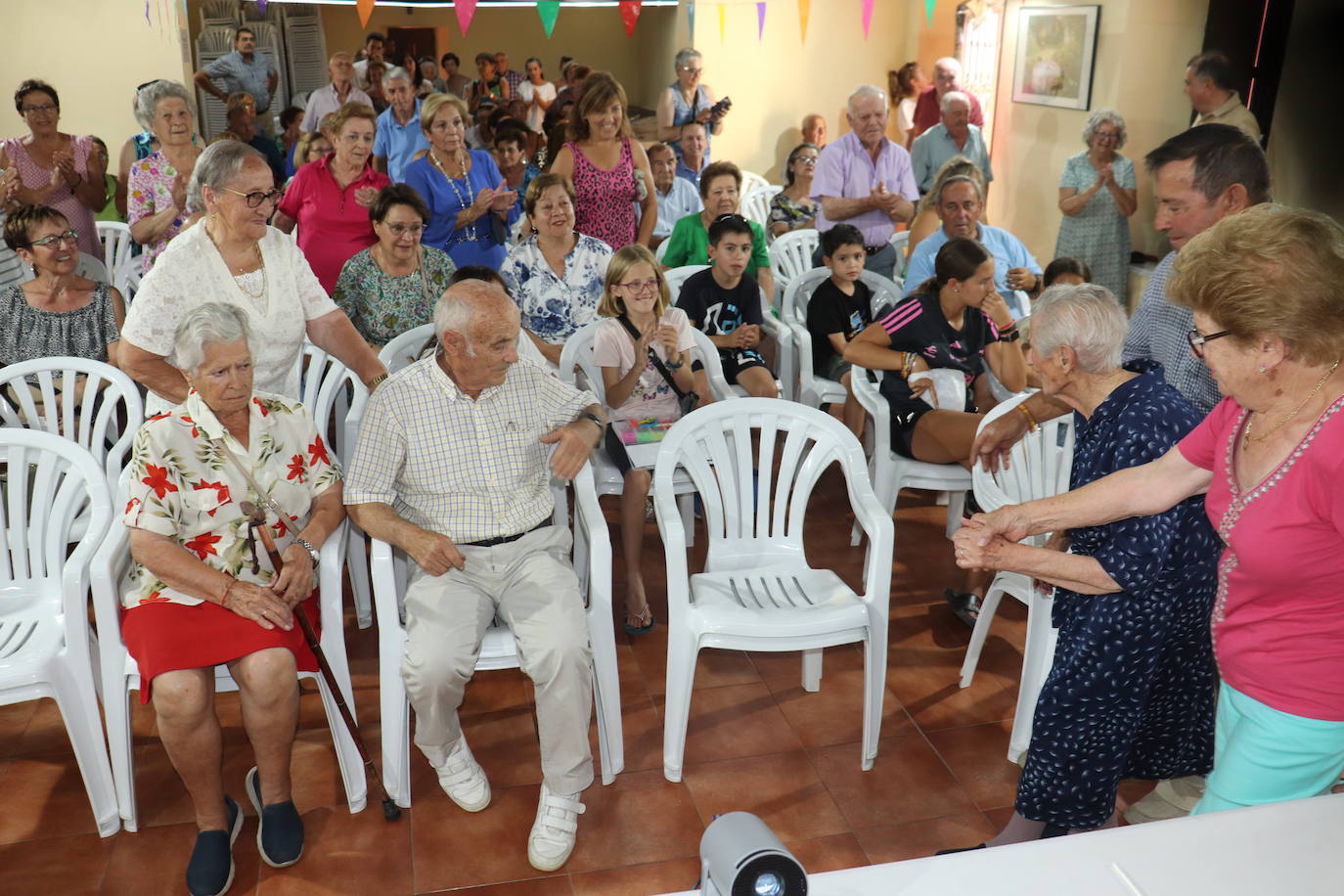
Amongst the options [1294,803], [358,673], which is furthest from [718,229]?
[1294,803]

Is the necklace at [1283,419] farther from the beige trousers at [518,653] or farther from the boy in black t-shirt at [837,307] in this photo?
the boy in black t-shirt at [837,307]

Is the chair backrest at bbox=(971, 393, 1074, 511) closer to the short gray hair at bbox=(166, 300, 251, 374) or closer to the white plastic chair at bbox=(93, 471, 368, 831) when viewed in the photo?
the white plastic chair at bbox=(93, 471, 368, 831)

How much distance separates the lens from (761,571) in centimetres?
294

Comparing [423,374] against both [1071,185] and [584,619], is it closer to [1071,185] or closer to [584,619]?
[584,619]

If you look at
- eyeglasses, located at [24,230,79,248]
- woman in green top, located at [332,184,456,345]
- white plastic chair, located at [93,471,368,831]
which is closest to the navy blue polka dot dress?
white plastic chair, located at [93,471,368,831]

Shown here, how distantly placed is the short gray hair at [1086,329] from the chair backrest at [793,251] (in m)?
3.28

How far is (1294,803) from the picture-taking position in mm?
1541

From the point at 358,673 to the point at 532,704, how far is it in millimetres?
542

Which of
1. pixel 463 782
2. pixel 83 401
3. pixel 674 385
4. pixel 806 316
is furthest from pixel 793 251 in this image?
pixel 463 782

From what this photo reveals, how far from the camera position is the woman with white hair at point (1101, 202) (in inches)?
225

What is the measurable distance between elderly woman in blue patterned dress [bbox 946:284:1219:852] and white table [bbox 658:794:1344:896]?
583 mm

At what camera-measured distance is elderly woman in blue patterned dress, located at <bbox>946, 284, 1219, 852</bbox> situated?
2018 millimetres

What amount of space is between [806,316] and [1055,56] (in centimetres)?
323

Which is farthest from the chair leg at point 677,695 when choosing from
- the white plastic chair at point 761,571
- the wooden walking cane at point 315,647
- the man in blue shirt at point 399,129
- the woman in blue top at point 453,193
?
the man in blue shirt at point 399,129
